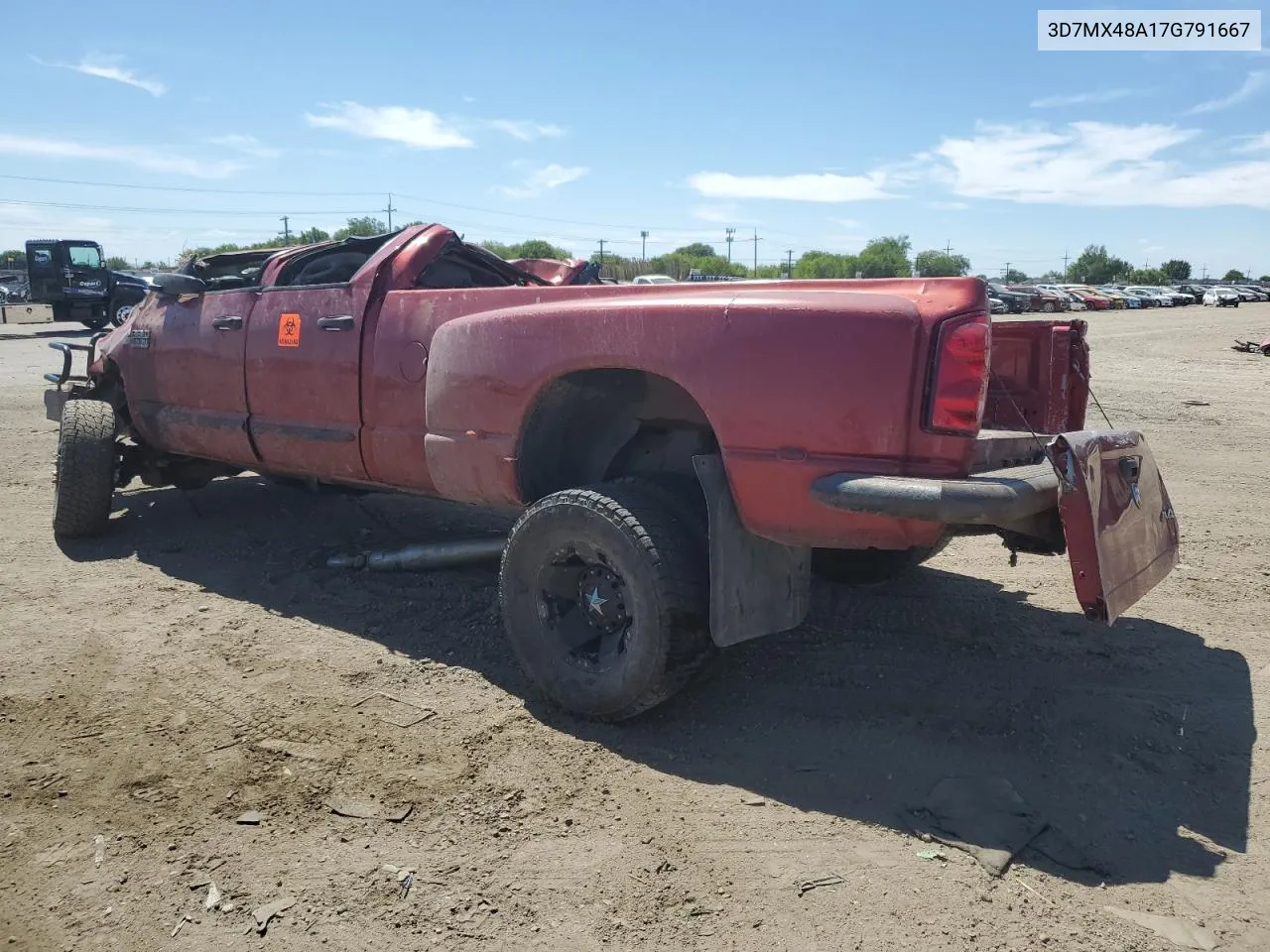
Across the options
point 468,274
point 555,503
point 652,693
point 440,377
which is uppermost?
point 468,274

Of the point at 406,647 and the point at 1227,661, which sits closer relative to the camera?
the point at 1227,661

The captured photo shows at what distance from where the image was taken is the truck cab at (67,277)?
26.0 m

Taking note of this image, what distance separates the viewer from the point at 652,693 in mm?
3352

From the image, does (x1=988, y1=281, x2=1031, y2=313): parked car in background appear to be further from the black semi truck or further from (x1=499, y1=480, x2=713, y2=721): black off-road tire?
(x1=499, y1=480, x2=713, y2=721): black off-road tire

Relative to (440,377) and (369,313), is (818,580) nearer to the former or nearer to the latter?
(440,377)

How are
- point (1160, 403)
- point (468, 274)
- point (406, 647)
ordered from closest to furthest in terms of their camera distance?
point (406, 647), point (468, 274), point (1160, 403)

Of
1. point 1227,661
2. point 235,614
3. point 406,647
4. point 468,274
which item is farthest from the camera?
point 468,274

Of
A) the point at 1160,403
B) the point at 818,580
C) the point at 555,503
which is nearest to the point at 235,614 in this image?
the point at 555,503

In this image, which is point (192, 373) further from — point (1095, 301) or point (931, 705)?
point (1095, 301)

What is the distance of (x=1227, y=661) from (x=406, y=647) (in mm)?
3402

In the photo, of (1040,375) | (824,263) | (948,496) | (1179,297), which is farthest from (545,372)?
(824,263)

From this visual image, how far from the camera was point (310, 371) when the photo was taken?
477 centimetres

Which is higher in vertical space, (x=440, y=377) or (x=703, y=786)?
(x=440, y=377)

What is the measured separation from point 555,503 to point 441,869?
132cm
